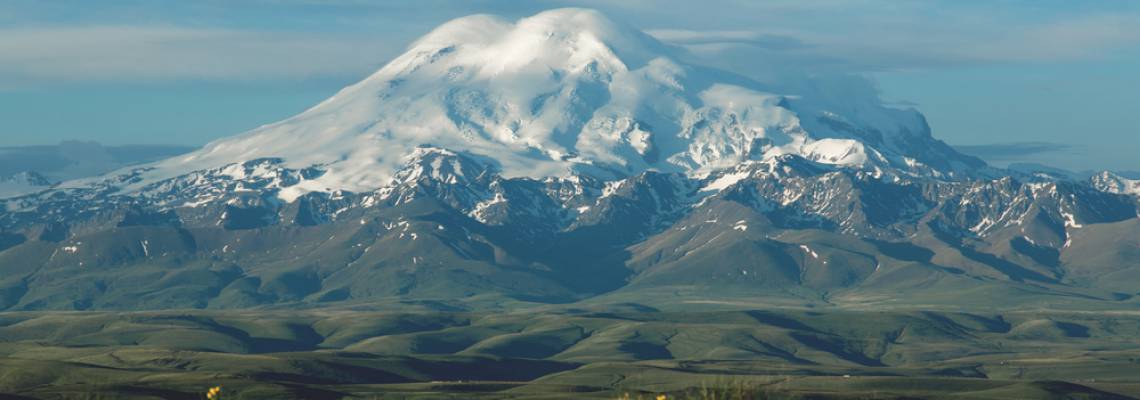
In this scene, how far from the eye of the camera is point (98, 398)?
114m

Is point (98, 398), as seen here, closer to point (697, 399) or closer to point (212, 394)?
point (212, 394)

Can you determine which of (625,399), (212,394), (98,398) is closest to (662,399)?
(625,399)

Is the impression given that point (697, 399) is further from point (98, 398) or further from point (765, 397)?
point (98, 398)

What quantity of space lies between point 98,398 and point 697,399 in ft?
123

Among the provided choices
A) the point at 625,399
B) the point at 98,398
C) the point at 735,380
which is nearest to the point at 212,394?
the point at 98,398

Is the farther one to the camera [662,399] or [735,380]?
[735,380]

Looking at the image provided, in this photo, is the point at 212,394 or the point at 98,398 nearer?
the point at 212,394

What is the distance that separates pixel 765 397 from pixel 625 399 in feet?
29.9

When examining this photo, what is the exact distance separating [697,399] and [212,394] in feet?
101

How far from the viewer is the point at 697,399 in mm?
116250

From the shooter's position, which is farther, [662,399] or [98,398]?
[98,398]

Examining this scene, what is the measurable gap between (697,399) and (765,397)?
508 centimetres

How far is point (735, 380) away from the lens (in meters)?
114

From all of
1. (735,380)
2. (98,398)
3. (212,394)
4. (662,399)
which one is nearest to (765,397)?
(735,380)
